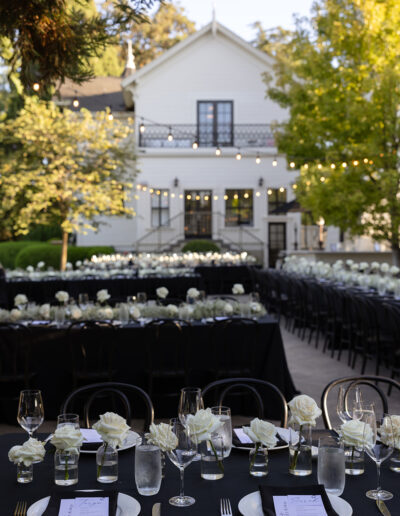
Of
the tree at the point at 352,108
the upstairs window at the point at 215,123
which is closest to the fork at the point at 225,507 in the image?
the tree at the point at 352,108

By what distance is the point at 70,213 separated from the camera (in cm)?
2081

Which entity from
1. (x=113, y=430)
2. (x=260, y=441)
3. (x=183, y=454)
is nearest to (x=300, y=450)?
(x=260, y=441)

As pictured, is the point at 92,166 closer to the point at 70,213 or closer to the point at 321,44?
the point at 70,213

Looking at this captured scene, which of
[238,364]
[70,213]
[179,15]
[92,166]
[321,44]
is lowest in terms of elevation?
[238,364]

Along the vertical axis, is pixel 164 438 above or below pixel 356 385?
above

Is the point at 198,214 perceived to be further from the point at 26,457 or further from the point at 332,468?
the point at 332,468

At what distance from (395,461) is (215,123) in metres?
26.5

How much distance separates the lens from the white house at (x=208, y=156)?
27500mm

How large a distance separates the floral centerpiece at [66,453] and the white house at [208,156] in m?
24.4

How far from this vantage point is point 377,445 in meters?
2.47

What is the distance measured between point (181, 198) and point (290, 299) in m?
15.8

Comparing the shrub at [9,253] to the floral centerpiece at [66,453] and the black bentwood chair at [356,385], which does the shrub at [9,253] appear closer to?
the black bentwood chair at [356,385]

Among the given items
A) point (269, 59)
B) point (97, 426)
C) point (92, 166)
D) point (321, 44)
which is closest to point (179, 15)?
point (269, 59)

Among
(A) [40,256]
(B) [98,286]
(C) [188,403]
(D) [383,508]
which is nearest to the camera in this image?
(D) [383,508]
